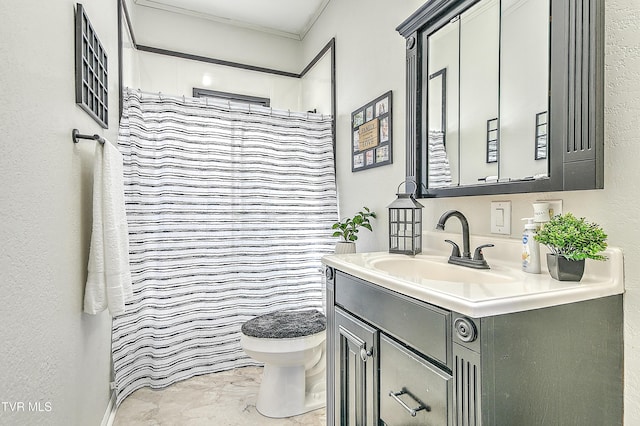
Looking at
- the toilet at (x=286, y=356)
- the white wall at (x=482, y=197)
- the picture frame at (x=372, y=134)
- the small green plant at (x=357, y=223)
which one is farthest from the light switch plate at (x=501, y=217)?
the toilet at (x=286, y=356)

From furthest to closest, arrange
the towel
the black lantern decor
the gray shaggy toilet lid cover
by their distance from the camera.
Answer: the gray shaggy toilet lid cover → the black lantern decor → the towel

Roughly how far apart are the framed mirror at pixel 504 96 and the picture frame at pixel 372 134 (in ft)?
0.91

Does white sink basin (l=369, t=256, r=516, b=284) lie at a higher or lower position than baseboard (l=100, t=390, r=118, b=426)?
higher

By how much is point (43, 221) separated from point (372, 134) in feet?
5.37

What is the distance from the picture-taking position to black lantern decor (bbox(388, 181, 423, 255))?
1545 mm

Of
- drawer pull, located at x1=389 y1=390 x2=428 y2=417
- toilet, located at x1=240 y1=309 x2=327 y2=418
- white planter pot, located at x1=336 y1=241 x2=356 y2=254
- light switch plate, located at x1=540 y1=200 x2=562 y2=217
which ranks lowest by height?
toilet, located at x1=240 y1=309 x2=327 y2=418

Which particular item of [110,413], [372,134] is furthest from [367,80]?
[110,413]

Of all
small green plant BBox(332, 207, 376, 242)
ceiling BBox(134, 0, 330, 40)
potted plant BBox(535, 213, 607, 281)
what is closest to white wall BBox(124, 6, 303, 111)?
ceiling BBox(134, 0, 330, 40)

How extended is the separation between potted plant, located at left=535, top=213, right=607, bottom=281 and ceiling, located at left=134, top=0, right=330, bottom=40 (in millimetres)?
2534

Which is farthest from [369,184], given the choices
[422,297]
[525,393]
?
[525,393]

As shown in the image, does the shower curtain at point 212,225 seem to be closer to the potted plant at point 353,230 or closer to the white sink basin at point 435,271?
the potted plant at point 353,230

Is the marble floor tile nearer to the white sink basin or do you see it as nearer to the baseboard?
the baseboard

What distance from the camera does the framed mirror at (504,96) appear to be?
0.97 meters

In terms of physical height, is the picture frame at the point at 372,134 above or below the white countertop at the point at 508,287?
above
